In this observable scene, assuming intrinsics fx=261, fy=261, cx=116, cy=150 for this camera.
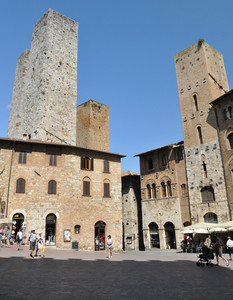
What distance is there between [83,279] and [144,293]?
252 cm

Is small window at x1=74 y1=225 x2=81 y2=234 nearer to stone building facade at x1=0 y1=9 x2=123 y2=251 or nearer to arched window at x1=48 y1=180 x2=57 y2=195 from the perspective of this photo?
stone building facade at x1=0 y1=9 x2=123 y2=251

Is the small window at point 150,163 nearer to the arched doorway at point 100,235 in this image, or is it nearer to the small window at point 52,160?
the arched doorway at point 100,235

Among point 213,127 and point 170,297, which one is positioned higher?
point 213,127

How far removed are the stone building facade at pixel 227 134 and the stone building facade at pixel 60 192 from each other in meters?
10.8

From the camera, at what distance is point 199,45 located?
97.3 ft

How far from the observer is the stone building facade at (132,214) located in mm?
31766

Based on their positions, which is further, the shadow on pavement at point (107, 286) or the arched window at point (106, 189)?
the arched window at point (106, 189)

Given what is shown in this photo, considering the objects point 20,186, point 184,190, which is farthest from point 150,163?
point 20,186

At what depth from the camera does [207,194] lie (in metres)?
25.8

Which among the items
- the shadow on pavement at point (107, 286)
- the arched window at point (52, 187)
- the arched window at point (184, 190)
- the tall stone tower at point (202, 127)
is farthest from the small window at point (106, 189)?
the shadow on pavement at point (107, 286)

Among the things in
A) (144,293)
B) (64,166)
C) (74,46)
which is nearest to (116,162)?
(64,166)

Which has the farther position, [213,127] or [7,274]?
[213,127]

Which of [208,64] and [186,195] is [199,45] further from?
[186,195]

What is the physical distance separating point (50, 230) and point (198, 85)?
70.3ft
